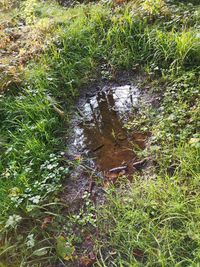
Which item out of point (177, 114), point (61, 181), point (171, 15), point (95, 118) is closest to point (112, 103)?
point (95, 118)

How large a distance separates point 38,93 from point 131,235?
207 cm

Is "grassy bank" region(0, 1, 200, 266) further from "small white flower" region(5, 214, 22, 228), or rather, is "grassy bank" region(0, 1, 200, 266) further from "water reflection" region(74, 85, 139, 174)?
"water reflection" region(74, 85, 139, 174)

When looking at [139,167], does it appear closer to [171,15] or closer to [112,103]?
[112,103]

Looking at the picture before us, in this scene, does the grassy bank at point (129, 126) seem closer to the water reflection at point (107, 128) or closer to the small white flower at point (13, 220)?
the small white flower at point (13, 220)

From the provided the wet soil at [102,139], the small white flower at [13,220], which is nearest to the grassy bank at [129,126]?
the small white flower at [13,220]

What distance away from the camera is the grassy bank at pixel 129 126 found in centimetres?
254

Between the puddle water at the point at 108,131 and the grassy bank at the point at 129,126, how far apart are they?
17cm

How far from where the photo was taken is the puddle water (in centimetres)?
325

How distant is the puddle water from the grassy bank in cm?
17

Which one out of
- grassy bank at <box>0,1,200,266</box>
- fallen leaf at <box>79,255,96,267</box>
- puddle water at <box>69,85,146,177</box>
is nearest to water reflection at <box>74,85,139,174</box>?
puddle water at <box>69,85,146,177</box>

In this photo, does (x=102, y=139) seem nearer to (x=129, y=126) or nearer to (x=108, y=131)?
(x=108, y=131)

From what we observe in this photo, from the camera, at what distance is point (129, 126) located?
11.6 feet

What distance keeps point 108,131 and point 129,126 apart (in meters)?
0.23

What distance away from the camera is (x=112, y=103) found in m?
3.92
